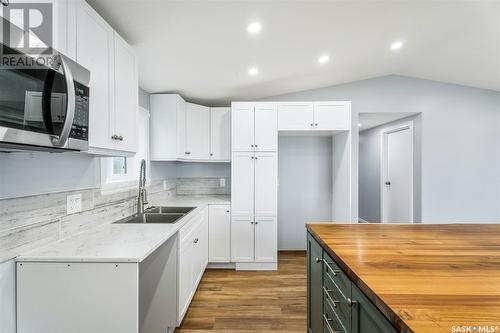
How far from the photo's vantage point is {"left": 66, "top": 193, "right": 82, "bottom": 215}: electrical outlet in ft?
5.05

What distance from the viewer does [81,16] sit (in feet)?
4.19

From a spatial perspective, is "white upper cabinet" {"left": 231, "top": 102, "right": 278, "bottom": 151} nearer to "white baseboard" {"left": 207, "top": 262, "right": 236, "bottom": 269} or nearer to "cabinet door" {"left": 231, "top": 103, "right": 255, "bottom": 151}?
"cabinet door" {"left": 231, "top": 103, "right": 255, "bottom": 151}

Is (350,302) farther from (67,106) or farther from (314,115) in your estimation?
(314,115)

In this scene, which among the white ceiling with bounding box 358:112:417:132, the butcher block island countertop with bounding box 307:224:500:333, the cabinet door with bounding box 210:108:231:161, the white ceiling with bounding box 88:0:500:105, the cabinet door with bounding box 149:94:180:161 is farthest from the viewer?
the white ceiling with bounding box 358:112:417:132

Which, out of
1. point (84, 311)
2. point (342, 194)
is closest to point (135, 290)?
point (84, 311)

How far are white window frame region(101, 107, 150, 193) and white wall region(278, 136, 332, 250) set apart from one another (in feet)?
6.57

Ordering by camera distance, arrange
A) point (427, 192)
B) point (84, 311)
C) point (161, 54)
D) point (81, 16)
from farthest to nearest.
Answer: point (427, 192)
point (161, 54)
point (81, 16)
point (84, 311)

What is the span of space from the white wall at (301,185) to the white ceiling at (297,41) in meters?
0.93

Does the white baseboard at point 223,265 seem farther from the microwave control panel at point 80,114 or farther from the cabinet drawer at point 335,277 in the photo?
the microwave control panel at point 80,114

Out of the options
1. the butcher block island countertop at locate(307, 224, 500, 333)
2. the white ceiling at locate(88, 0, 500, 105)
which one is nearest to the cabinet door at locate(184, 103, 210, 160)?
the white ceiling at locate(88, 0, 500, 105)

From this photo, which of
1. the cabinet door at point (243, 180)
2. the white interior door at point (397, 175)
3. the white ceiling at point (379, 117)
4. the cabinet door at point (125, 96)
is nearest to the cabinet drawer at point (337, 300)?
the cabinet door at point (125, 96)

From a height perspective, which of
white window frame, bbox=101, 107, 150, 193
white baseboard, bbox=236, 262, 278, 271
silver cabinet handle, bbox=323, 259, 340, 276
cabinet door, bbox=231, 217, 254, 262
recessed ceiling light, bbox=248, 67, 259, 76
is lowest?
white baseboard, bbox=236, 262, 278, 271

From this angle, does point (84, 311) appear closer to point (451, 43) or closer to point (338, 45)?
point (338, 45)

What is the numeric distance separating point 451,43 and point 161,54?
124 inches
